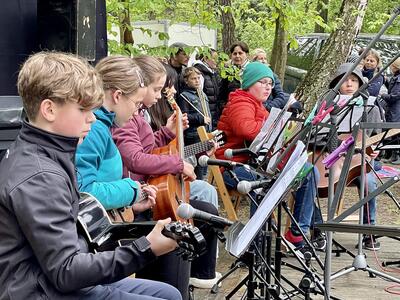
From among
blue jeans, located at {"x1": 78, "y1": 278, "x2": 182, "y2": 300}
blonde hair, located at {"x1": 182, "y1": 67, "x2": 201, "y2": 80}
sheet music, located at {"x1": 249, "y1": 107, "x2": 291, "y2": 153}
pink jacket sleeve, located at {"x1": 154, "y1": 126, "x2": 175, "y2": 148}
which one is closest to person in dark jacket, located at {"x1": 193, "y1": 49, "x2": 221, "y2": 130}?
blonde hair, located at {"x1": 182, "y1": 67, "x2": 201, "y2": 80}

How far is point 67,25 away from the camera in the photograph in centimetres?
393

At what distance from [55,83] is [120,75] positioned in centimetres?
126

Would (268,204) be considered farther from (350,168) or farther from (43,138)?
(350,168)

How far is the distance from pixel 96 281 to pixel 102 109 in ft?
4.59

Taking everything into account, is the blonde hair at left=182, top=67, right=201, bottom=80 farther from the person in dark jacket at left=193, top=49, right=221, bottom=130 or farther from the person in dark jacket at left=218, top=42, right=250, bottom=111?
the person in dark jacket at left=218, top=42, right=250, bottom=111

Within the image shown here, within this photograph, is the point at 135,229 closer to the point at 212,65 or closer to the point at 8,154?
the point at 8,154

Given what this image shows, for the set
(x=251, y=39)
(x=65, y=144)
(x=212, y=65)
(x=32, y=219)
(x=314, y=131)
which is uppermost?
(x=65, y=144)

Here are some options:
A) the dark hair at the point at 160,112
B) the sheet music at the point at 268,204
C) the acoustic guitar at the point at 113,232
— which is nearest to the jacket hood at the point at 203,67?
the dark hair at the point at 160,112

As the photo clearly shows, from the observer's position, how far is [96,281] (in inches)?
86.0

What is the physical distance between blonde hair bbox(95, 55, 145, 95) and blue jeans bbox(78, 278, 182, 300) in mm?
1175

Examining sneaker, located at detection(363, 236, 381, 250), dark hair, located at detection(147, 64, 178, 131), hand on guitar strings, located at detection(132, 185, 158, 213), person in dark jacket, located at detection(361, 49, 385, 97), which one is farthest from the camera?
person in dark jacket, located at detection(361, 49, 385, 97)

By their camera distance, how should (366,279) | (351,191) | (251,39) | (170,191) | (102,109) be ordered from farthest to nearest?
(251,39)
(351,191)
(366,279)
(170,191)
(102,109)

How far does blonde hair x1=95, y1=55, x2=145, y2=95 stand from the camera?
3.44m

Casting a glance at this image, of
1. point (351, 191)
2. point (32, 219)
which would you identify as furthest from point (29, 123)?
point (351, 191)
